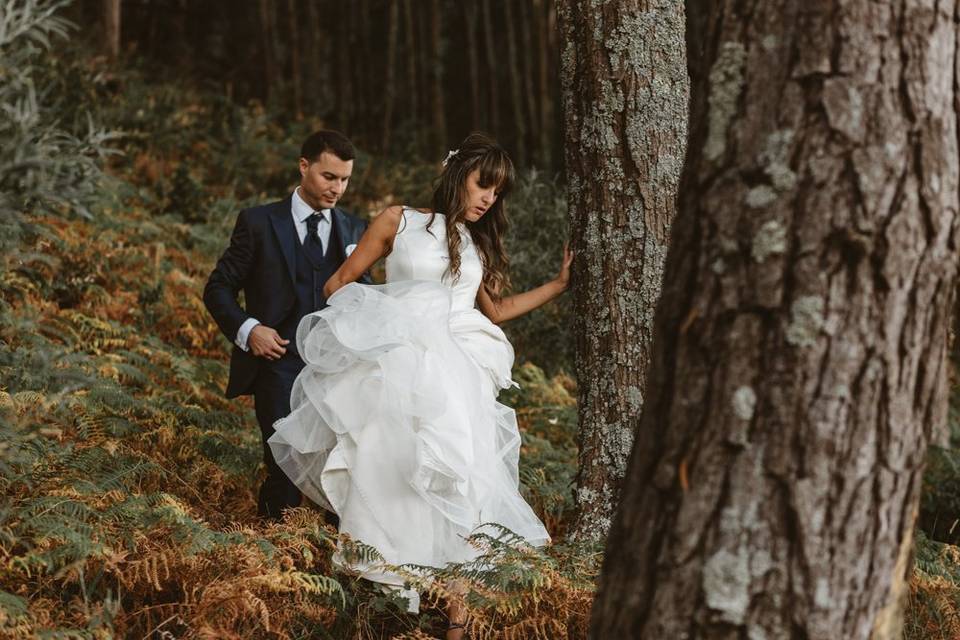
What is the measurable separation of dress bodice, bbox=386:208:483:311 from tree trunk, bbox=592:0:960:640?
260 centimetres

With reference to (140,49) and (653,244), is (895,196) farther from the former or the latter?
(140,49)

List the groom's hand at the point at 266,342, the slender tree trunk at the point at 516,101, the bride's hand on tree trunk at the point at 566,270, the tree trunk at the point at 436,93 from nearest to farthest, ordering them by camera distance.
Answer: the bride's hand on tree trunk at the point at 566,270 → the groom's hand at the point at 266,342 → the slender tree trunk at the point at 516,101 → the tree trunk at the point at 436,93

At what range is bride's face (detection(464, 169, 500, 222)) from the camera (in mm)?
4688

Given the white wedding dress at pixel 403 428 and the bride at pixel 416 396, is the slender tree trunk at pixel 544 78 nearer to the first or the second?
the bride at pixel 416 396

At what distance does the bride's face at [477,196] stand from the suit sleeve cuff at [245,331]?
4.31 feet

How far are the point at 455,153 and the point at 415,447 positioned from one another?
1.55 metres

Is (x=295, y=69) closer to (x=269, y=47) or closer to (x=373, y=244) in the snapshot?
(x=269, y=47)

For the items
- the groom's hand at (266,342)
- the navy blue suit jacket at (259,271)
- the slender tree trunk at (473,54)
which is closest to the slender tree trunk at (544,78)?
the slender tree trunk at (473,54)

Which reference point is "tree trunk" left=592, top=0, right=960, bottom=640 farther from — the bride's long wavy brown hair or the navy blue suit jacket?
the navy blue suit jacket

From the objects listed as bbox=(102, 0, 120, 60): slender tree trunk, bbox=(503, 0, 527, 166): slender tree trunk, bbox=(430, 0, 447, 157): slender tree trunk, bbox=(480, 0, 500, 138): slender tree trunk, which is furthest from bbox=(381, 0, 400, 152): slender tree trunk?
bbox=(102, 0, 120, 60): slender tree trunk

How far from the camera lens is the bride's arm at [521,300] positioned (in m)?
4.68

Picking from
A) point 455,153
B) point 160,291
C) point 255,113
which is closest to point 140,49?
point 255,113

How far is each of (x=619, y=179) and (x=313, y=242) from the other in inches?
76.6

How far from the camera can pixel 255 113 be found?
1573 centimetres
